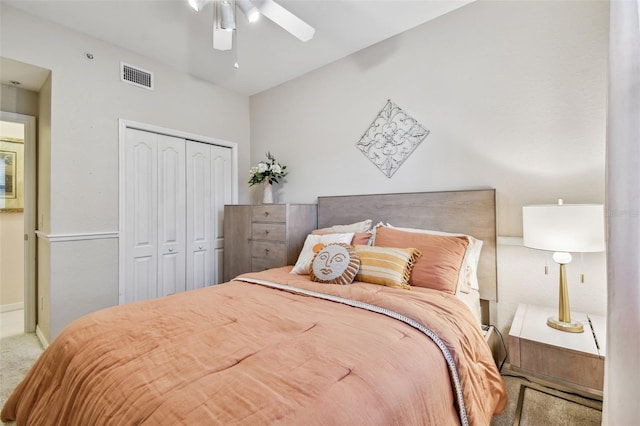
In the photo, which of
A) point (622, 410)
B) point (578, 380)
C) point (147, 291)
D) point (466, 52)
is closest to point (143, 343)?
point (622, 410)

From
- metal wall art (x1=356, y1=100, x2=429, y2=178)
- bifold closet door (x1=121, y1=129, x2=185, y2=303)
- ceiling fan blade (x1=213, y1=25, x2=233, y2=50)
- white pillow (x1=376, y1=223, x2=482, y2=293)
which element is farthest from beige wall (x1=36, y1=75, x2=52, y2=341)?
white pillow (x1=376, y1=223, x2=482, y2=293)

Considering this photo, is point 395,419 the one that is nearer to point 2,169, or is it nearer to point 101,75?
point 101,75

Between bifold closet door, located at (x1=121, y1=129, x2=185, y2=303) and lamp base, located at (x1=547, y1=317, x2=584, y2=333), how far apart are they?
3.23 m

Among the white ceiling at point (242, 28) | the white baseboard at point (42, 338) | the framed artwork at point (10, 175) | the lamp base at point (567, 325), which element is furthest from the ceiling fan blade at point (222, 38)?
the framed artwork at point (10, 175)

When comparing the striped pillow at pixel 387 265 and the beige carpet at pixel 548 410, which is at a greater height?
the striped pillow at pixel 387 265

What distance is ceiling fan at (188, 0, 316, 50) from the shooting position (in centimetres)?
167

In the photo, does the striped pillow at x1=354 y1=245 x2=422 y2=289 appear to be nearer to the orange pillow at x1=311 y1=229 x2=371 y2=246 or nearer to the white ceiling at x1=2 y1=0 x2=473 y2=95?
the orange pillow at x1=311 y1=229 x2=371 y2=246

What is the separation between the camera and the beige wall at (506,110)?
174 cm

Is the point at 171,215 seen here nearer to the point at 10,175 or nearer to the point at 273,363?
the point at 10,175

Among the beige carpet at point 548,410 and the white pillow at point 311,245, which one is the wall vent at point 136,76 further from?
the beige carpet at point 548,410

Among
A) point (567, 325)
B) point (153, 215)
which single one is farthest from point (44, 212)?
point (567, 325)

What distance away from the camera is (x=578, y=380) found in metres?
1.32

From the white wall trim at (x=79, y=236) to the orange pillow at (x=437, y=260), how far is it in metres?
2.56

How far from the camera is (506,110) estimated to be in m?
2.01
